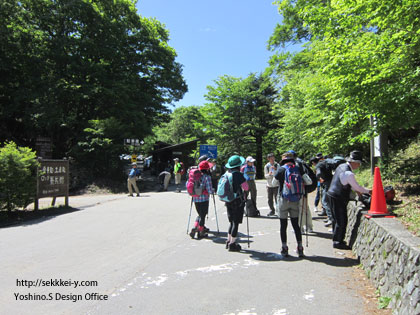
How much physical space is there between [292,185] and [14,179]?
27.5 feet

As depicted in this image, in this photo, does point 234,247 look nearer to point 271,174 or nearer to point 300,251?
point 300,251

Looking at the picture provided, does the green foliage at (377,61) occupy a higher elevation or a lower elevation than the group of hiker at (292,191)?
higher

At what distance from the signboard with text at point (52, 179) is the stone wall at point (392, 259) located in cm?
1002

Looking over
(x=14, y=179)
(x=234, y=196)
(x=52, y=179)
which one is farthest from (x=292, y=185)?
(x=52, y=179)

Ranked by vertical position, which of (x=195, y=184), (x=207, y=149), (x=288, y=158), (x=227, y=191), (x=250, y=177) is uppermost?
(x=207, y=149)

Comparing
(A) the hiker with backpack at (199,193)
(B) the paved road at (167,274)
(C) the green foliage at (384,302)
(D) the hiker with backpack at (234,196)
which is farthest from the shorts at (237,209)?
(C) the green foliage at (384,302)

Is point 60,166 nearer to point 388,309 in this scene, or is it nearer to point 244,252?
point 244,252

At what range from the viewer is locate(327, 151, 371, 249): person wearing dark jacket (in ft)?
17.6

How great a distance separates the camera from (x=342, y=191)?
217 inches

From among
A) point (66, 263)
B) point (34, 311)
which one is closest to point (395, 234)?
point (34, 311)

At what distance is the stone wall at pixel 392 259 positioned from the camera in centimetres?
298

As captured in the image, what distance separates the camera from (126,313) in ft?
11.3

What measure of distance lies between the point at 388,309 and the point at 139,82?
25.7 m

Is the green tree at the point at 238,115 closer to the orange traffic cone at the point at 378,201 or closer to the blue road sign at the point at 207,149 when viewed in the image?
the blue road sign at the point at 207,149
